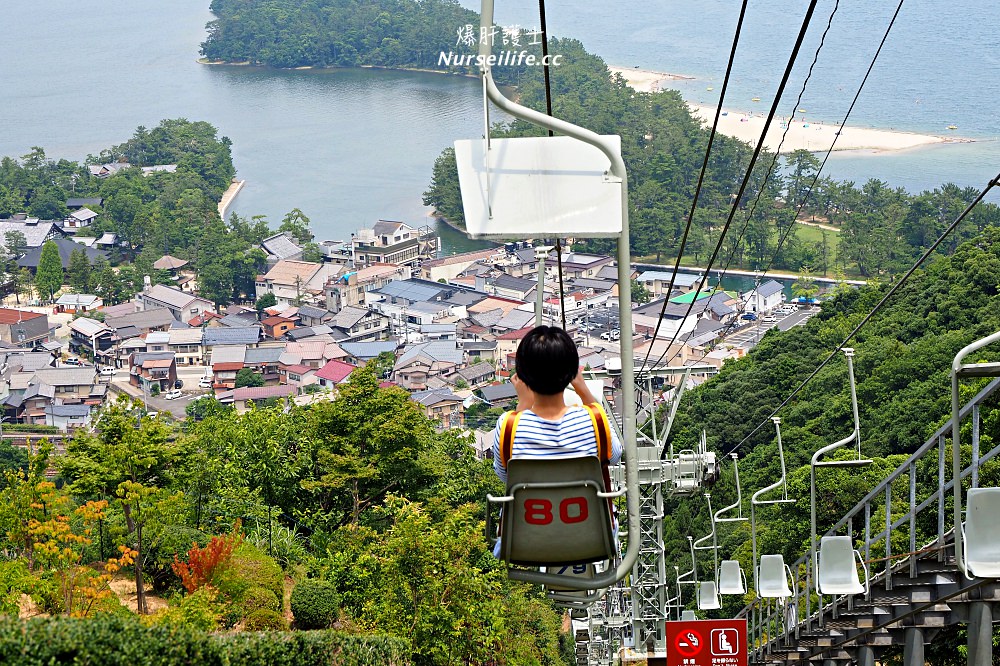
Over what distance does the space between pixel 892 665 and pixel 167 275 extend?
25.8 metres

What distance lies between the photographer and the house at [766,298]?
2473cm

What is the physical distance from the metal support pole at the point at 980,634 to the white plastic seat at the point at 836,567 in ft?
1.56

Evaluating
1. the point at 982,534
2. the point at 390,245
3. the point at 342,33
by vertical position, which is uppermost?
the point at 342,33

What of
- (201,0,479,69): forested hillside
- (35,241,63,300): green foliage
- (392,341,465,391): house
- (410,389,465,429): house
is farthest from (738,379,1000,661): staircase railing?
(201,0,479,69): forested hillside

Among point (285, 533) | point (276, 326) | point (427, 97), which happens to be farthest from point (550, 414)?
point (427, 97)

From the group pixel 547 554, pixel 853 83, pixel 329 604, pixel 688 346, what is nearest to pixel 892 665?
pixel 329 604

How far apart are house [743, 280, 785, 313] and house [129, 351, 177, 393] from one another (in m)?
11.6

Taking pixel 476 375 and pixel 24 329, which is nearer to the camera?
pixel 476 375

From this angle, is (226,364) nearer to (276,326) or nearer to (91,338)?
(276,326)

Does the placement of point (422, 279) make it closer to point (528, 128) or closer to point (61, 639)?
point (528, 128)

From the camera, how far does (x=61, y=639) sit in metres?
3.26

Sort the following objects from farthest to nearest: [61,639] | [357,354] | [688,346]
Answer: [357,354] → [688,346] → [61,639]

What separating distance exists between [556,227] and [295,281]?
86.9ft

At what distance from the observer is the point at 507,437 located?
177 centimetres
